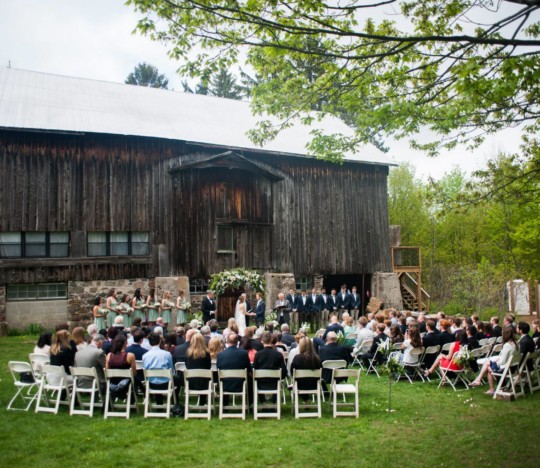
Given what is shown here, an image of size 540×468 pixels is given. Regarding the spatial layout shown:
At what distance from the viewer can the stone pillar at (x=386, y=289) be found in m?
26.7

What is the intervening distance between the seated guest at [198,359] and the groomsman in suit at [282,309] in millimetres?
9970

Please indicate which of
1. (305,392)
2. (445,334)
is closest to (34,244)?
(305,392)

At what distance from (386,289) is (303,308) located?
7.27m

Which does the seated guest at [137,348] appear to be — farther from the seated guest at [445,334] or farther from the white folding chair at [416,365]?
the seated guest at [445,334]

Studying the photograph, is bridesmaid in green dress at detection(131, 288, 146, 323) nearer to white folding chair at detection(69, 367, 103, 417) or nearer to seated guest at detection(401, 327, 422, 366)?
white folding chair at detection(69, 367, 103, 417)

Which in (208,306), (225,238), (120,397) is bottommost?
(120,397)

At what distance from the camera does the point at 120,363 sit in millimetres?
9555

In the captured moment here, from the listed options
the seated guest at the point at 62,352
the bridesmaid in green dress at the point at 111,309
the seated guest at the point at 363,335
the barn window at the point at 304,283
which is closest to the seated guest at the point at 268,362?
the seated guest at the point at 62,352

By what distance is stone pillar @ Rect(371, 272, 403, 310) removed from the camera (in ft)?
87.6

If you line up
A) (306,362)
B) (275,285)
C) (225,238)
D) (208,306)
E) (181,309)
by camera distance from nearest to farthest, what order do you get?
1. (306,362)
2. (208,306)
3. (181,309)
4. (225,238)
5. (275,285)

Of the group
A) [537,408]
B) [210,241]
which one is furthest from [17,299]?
[537,408]

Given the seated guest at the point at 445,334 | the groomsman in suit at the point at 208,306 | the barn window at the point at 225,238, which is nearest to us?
the seated guest at the point at 445,334

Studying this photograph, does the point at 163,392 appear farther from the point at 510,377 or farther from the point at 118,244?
the point at 118,244

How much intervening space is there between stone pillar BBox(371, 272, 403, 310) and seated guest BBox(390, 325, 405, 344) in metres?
13.2
